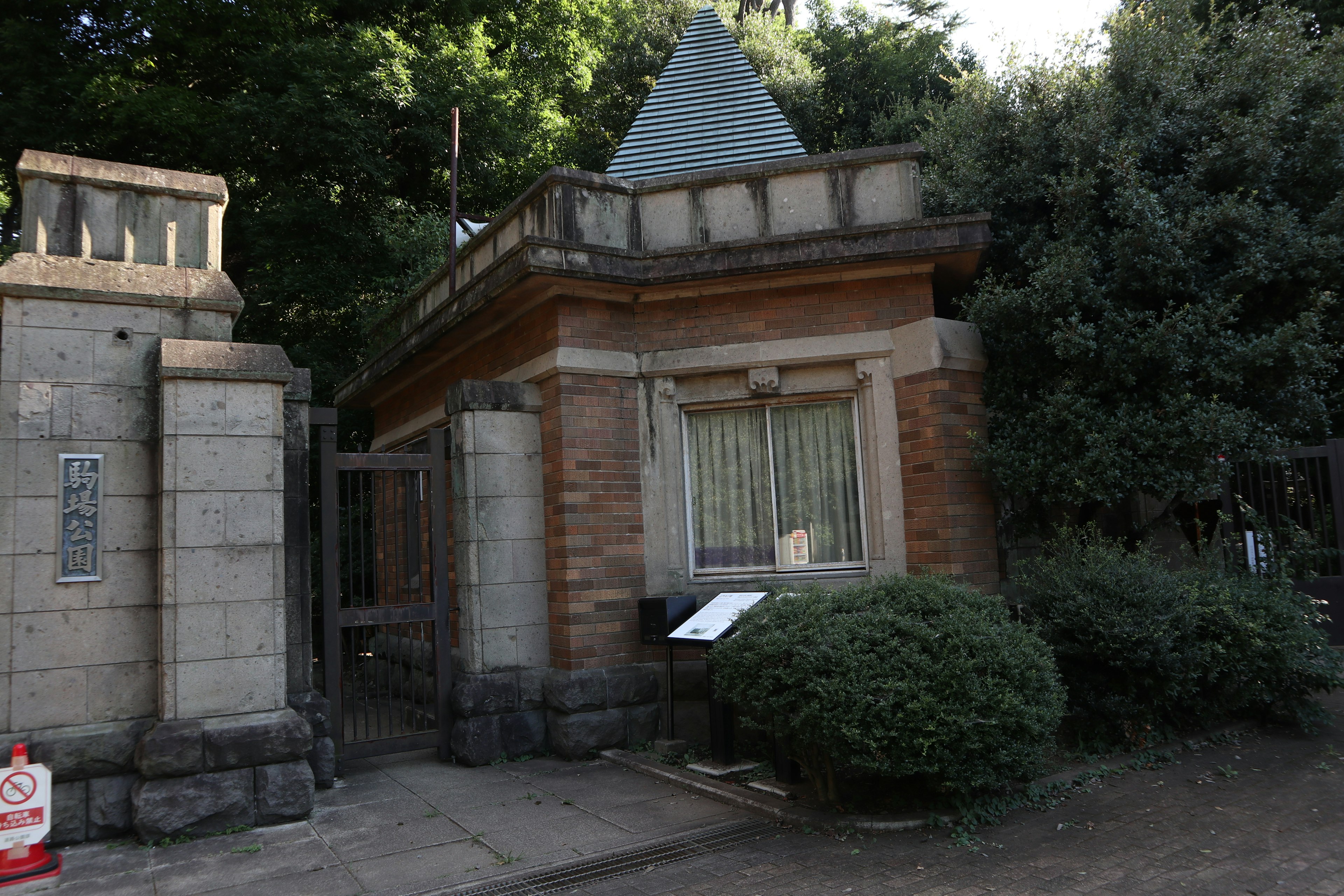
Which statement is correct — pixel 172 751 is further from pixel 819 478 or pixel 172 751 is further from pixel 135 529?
pixel 819 478

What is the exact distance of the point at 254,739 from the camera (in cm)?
570

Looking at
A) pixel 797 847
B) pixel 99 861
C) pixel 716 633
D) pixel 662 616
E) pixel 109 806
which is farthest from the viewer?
pixel 662 616

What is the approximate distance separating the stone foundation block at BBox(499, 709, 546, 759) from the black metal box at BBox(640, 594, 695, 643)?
1157mm

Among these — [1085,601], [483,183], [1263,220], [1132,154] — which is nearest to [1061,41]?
[1132,154]

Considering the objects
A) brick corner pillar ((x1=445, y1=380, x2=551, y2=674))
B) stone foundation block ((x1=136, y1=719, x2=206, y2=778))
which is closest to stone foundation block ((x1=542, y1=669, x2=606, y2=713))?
brick corner pillar ((x1=445, y1=380, x2=551, y2=674))

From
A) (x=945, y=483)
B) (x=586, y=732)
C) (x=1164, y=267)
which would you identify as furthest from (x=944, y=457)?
(x=586, y=732)

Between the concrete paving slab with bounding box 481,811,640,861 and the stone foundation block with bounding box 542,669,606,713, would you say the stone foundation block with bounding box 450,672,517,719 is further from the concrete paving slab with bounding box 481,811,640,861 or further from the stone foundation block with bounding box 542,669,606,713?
the concrete paving slab with bounding box 481,811,640,861

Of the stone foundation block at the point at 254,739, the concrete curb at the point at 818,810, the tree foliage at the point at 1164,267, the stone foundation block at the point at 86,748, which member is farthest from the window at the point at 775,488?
the stone foundation block at the point at 86,748

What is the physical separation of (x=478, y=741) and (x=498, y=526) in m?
1.80

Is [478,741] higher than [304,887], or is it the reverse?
[478,741]

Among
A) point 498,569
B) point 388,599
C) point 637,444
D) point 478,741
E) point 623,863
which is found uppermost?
point 637,444

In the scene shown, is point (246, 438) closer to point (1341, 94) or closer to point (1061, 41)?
point (1061, 41)

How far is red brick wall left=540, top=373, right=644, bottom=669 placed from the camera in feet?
24.2

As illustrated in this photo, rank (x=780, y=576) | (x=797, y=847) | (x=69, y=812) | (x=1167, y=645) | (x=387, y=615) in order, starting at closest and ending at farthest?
(x=797, y=847) → (x=69, y=812) → (x=1167, y=645) → (x=387, y=615) → (x=780, y=576)
